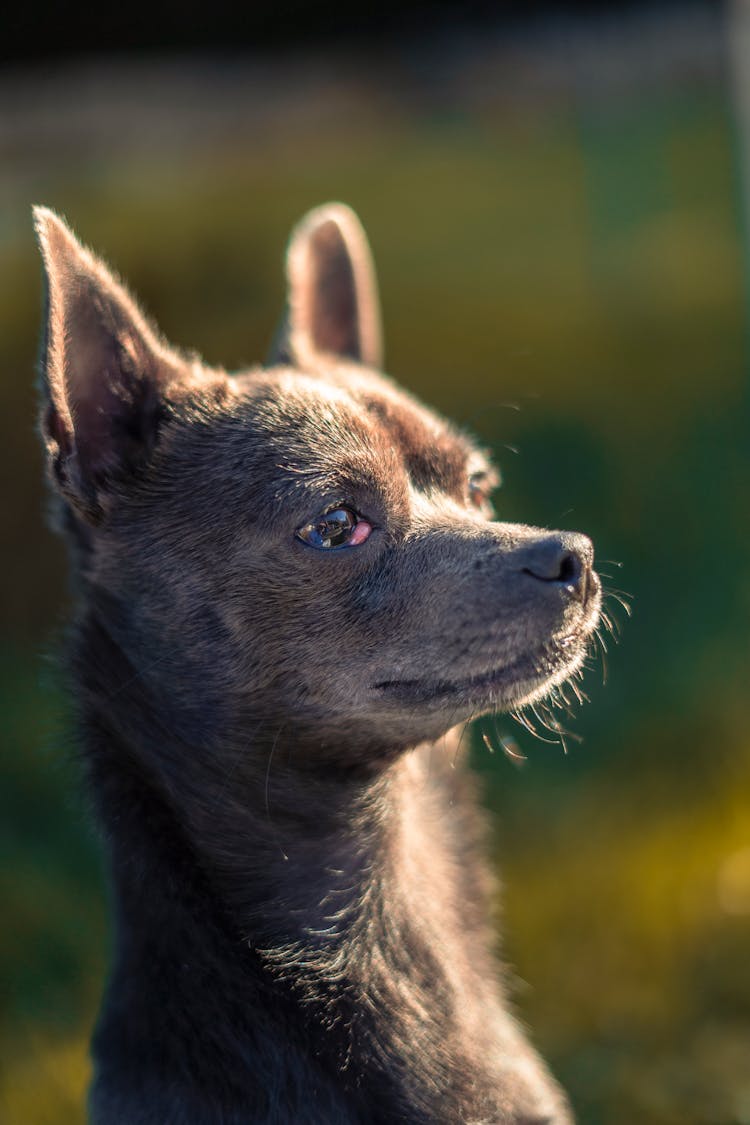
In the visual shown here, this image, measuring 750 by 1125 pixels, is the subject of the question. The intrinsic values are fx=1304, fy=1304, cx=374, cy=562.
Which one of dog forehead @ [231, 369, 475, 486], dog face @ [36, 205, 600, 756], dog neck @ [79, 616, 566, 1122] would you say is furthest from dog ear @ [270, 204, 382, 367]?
dog neck @ [79, 616, 566, 1122]

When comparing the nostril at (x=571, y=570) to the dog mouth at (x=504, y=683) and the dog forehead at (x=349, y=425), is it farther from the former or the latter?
Result: the dog forehead at (x=349, y=425)

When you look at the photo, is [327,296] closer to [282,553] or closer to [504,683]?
[282,553]

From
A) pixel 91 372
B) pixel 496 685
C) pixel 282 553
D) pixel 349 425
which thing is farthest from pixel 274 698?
pixel 91 372

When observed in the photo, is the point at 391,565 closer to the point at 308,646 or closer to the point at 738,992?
the point at 308,646

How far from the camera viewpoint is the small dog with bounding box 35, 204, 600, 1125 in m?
2.59

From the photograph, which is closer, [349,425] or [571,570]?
[571,570]

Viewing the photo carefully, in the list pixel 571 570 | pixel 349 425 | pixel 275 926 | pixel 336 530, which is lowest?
pixel 275 926

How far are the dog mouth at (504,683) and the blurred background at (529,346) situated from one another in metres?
0.78

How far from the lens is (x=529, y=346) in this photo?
7.17m

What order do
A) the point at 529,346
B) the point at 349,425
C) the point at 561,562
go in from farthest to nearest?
the point at 529,346, the point at 349,425, the point at 561,562

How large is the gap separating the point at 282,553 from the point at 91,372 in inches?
22.7

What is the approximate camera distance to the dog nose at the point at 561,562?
8.41 ft

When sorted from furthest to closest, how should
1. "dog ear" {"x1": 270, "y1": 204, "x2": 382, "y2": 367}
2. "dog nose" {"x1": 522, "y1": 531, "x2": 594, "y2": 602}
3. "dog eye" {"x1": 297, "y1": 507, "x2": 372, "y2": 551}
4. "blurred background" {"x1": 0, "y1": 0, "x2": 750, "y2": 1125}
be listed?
"blurred background" {"x1": 0, "y1": 0, "x2": 750, "y2": 1125}, "dog ear" {"x1": 270, "y1": 204, "x2": 382, "y2": 367}, "dog eye" {"x1": 297, "y1": 507, "x2": 372, "y2": 551}, "dog nose" {"x1": 522, "y1": 531, "x2": 594, "y2": 602}

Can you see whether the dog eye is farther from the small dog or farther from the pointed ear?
the pointed ear
